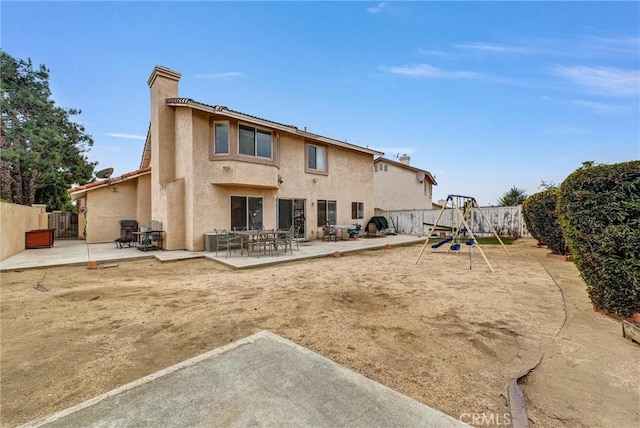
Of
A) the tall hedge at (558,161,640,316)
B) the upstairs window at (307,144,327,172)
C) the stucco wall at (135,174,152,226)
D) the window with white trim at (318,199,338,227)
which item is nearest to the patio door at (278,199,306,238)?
the window with white trim at (318,199,338,227)

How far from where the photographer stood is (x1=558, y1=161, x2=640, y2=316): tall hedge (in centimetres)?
372

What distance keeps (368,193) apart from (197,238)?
11.2 metres

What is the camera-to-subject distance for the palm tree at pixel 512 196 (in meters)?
19.6

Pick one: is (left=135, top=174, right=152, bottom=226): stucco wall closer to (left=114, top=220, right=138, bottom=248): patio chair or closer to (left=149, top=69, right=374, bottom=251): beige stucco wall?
(left=114, top=220, right=138, bottom=248): patio chair

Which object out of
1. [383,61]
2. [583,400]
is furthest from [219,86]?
[583,400]

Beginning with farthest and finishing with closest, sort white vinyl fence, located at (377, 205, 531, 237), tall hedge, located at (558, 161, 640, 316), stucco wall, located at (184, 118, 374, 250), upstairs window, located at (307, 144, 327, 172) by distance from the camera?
white vinyl fence, located at (377, 205, 531, 237) < upstairs window, located at (307, 144, 327, 172) < stucco wall, located at (184, 118, 374, 250) < tall hedge, located at (558, 161, 640, 316)

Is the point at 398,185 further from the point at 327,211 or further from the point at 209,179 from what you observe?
the point at 209,179

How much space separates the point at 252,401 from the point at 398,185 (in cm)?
2338


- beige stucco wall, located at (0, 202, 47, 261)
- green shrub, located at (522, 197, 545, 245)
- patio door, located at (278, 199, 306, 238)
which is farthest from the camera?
patio door, located at (278, 199, 306, 238)

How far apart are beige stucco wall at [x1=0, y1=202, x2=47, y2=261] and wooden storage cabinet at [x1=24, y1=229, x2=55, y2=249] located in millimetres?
274

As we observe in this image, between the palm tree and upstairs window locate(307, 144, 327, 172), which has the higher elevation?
upstairs window locate(307, 144, 327, 172)

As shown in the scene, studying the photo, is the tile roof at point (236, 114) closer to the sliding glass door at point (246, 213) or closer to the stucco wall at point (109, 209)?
the sliding glass door at point (246, 213)

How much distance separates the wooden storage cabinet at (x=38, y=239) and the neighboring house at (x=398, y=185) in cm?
2092

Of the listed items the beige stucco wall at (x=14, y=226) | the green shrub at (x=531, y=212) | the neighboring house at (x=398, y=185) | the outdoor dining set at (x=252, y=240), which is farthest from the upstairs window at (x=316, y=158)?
the beige stucco wall at (x=14, y=226)
